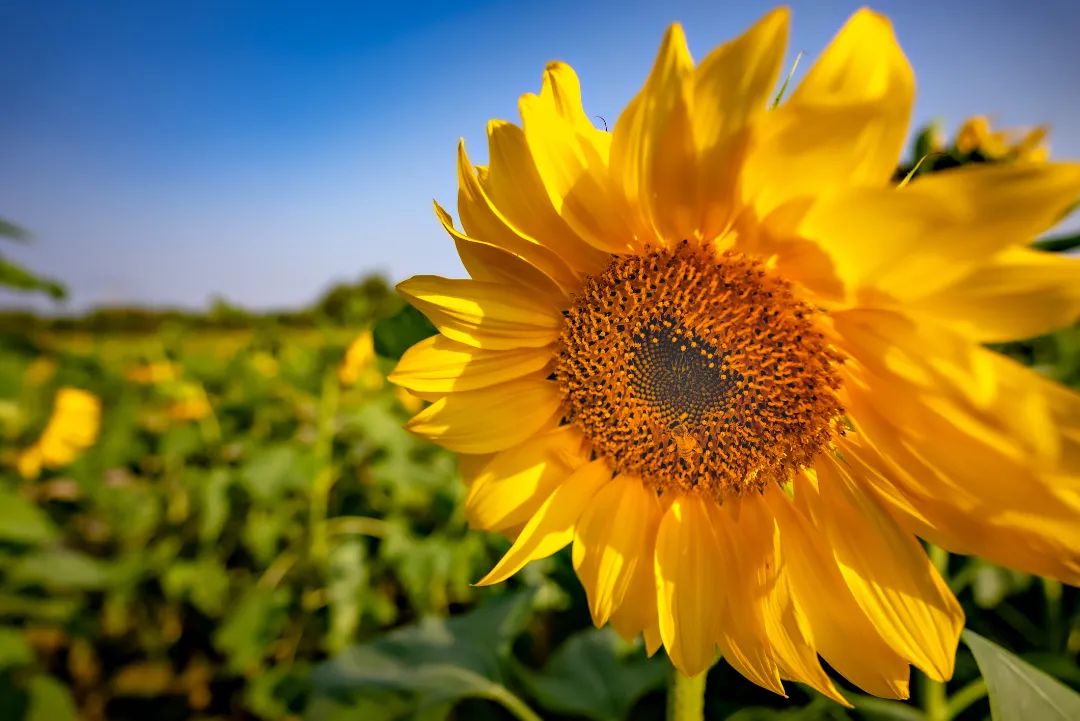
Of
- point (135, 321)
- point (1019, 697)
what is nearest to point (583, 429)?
point (1019, 697)

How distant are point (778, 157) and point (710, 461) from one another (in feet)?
1.52

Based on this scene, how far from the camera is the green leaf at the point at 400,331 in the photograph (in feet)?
3.26

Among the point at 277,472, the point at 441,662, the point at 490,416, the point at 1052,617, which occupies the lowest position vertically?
the point at 1052,617

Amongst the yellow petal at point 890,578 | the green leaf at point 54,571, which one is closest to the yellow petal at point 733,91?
the yellow petal at point 890,578

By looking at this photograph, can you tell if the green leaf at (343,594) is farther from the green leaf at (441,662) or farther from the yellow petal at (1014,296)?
the yellow petal at (1014,296)

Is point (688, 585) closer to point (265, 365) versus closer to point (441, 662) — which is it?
point (441, 662)

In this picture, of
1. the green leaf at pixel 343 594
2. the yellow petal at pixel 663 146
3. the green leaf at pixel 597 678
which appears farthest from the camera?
the green leaf at pixel 343 594

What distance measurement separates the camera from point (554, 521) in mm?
909

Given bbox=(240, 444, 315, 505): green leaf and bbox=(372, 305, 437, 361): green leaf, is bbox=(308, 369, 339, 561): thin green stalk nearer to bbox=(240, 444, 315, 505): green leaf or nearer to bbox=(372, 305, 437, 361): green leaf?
bbox=(240, 444, 315, 505): green leaf

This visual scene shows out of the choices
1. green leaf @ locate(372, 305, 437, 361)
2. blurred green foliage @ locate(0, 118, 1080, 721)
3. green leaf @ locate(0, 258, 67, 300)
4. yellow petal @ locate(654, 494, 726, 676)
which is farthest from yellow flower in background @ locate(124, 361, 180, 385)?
yellow petal @ locate(654, 494, 726, 676)

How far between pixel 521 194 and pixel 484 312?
0.18 m

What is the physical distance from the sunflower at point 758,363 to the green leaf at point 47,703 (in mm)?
2242

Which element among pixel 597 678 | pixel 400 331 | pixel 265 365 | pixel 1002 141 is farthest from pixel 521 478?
pixel 265 365

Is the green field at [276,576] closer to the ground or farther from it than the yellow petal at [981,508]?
closer to the ground
